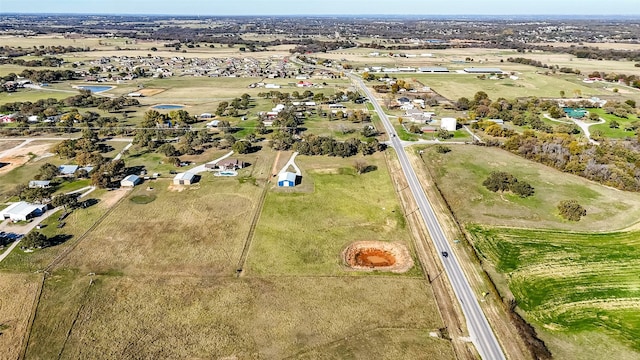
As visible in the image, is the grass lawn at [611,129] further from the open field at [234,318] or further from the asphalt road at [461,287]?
the open field at [234,318]

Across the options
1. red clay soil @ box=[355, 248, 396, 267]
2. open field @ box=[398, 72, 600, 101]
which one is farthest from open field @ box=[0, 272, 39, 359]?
open field @ box=[398, 72, 600, 101]

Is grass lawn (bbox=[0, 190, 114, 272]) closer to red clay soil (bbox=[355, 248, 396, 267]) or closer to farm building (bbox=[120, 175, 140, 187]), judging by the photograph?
farm building (bbox=[120, 175, 140, 187])

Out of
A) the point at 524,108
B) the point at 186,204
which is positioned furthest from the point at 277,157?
the point at 524,108

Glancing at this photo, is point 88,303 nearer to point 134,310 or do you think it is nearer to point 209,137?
point 134,310

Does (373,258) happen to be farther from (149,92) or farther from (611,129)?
(149,92)

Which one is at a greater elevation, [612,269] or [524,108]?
[524,108]

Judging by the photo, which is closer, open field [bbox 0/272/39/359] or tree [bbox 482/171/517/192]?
open field [bbox 0/272/39/359]
